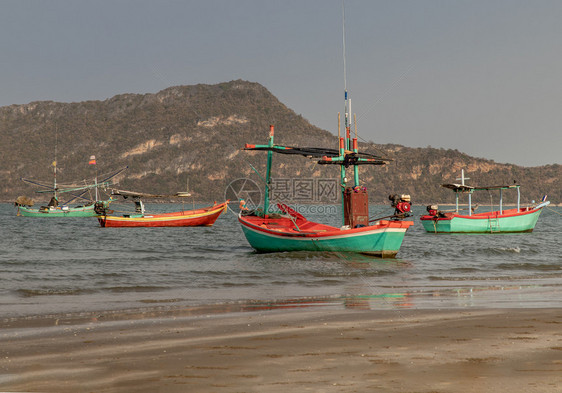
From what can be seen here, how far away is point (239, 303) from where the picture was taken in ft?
40.1

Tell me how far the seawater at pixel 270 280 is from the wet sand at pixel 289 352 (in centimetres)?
207

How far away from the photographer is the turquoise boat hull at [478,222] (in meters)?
45.4

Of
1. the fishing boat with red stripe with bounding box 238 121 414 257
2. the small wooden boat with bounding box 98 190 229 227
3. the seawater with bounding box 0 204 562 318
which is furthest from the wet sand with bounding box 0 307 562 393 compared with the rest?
the small wooden boat with bounding box 98 190 229 227

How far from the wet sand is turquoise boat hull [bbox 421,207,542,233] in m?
36.3

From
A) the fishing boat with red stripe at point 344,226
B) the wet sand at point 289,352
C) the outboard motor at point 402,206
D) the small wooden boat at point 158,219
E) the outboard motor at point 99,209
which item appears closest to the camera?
the wet sand at point 289,352

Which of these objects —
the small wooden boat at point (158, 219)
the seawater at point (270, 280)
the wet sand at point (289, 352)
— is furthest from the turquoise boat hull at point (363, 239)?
the small wooden boat at point (158, 219)

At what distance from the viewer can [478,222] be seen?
1804 inches

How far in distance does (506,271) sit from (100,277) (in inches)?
550

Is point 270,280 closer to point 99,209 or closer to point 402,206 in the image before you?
point 402,206

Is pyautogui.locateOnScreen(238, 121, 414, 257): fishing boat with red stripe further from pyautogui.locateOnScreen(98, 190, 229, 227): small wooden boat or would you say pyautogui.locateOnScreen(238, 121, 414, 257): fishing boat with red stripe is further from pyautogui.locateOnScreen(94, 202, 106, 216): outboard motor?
pyautogui.locateOnScreen(94, 202, 106, 216): outboard motor

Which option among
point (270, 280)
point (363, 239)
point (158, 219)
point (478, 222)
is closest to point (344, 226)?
point (363, 239)

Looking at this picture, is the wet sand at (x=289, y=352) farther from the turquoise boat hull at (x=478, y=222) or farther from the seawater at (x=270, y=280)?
the turquoise boat hull at (x=478, y=222)

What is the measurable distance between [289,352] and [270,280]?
10.4 metres

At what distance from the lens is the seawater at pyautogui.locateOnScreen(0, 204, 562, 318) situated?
489 inches
